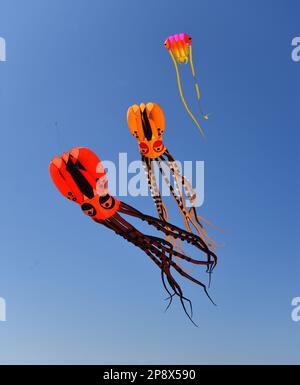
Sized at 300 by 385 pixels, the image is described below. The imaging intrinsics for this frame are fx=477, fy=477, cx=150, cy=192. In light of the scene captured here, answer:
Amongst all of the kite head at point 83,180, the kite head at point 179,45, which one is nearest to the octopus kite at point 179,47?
the kite head at point 179,45

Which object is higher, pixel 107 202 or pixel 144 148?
pixel 144 148

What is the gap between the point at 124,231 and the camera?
17.5 ft

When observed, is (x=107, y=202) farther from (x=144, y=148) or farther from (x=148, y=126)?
(x=148, y=126)

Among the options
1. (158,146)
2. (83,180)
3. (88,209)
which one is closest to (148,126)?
(158,146)

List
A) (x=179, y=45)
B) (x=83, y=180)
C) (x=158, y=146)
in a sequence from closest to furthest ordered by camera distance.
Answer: (x=83, y=180) < (x=179, y=45) < (x=158, y=146)

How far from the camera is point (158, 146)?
5.48m

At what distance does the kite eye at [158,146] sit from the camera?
546 centimetres

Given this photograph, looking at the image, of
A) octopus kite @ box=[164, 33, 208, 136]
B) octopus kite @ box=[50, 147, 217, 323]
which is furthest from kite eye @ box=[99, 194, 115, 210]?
octopus kite @ box=[164, 33, 208, 136]

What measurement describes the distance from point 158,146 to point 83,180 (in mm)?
972

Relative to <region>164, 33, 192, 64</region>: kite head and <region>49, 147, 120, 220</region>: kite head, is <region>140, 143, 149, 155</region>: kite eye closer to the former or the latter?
<region>49, 147, 120, 220</region>: kite head

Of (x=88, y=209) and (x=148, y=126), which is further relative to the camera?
(x=148, y=126)

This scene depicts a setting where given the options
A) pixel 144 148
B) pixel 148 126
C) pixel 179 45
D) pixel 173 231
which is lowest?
pixel 173 231
